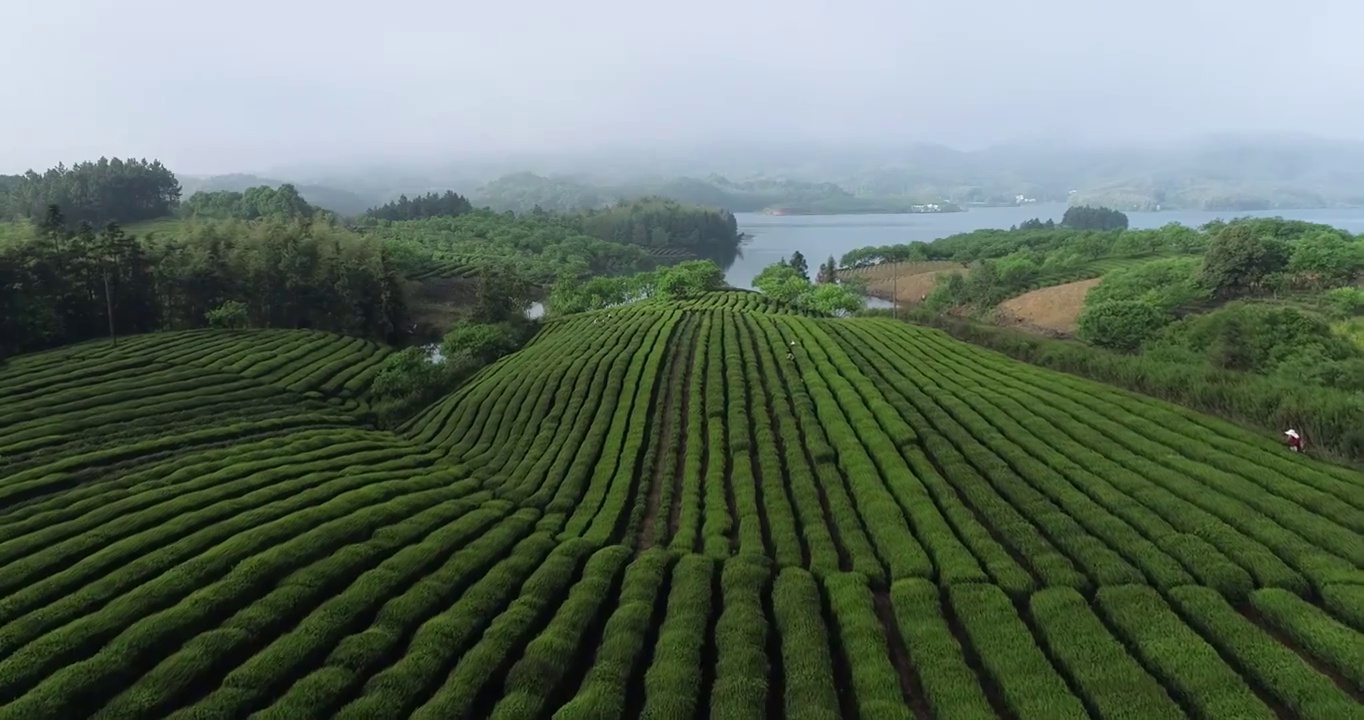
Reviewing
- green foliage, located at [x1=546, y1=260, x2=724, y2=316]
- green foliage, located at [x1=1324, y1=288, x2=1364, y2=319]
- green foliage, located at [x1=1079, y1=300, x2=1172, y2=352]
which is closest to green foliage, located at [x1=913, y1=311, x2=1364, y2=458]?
green foliage, located at [x1=1079, y1=300, x2=1172, y2=352]

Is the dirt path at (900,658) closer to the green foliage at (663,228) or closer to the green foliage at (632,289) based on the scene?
the green foliage at (632,289)

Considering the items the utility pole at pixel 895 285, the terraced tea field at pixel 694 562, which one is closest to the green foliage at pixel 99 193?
the terraced tea field at pixel 694 562

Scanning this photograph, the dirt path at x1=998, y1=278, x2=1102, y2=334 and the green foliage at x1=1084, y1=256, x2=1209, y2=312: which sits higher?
the green foliage at x1=1084, y1=256, x2=1209, y2=312

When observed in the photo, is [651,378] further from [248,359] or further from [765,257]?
[765,257]

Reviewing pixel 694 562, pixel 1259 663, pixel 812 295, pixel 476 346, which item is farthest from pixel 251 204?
pixel 1259 663

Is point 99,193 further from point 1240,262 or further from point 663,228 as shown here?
point 1240,262

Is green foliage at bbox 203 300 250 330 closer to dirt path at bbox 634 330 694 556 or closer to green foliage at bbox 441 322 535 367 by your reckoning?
green foliage at bbox 441 322 535 367
